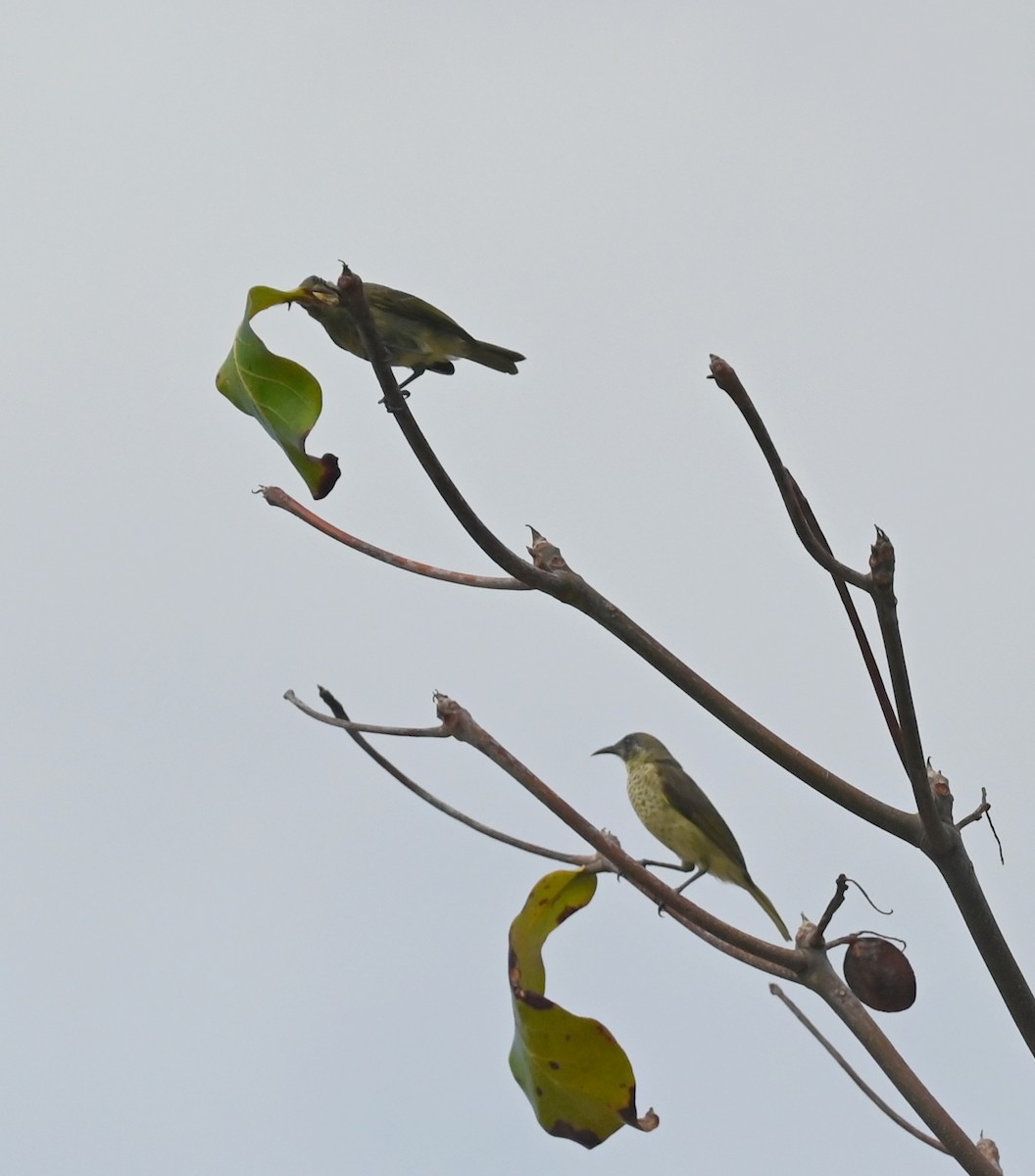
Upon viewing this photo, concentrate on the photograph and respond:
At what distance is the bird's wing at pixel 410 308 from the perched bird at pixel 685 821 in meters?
2.65

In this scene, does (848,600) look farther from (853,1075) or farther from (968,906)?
(853,1075)

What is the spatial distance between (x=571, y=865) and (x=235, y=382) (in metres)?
0.92

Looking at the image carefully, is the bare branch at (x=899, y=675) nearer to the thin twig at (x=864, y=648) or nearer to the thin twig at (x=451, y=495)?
the thin twig at (x=864, y=648)

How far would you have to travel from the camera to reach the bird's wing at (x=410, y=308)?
4379mm

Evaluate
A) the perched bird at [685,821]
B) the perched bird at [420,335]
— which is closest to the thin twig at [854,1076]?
the perched bird at [420,335]

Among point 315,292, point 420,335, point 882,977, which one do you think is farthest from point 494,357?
point 882,977

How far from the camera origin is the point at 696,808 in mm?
6504

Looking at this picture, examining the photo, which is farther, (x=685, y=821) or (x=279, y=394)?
(x=685, y=821)

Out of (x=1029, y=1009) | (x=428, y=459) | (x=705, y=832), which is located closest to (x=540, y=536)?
(x=428, y=459)

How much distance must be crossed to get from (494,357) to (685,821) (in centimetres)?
267

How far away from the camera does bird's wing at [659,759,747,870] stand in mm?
6328

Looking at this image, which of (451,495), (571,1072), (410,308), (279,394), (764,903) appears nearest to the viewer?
(451,495)

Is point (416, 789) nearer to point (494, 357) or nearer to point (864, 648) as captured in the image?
point (864, 648)

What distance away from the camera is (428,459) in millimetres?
2012
